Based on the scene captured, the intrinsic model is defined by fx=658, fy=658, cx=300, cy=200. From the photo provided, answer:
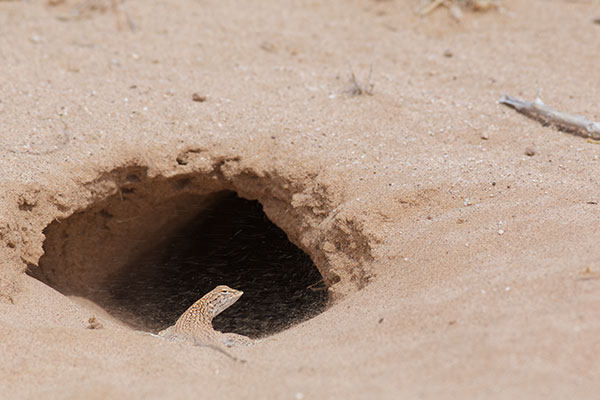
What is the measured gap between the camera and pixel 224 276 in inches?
246

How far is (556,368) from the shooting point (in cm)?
287

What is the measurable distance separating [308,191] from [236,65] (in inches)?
80.0

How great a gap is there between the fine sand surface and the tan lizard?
0.58 m

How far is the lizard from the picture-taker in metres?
4.50

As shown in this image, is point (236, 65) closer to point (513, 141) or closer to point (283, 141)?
point (283, 141)

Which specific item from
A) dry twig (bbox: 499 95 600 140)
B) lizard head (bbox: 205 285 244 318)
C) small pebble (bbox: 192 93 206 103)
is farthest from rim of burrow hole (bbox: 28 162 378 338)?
dry twig (bbox: 499 95 600 140)

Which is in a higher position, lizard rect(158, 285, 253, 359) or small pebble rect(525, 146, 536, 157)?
small pebble rect(525, 146, 536, 157)

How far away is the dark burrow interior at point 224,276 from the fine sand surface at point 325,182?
129mm

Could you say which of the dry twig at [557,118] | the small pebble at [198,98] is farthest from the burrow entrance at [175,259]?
the dry twig at [557,118]

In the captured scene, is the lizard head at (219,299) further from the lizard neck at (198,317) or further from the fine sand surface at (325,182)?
the fine sand surface at (325,182)

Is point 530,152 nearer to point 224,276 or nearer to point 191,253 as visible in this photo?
point 224,276

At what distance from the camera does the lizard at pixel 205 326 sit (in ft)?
14.8

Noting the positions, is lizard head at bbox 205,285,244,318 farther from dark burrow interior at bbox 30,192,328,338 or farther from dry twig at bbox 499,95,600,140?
dry twig at bbox 499,95,600,140

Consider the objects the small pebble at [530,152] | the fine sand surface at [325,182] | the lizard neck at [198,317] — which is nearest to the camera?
the fine sand surface at [325,182]
